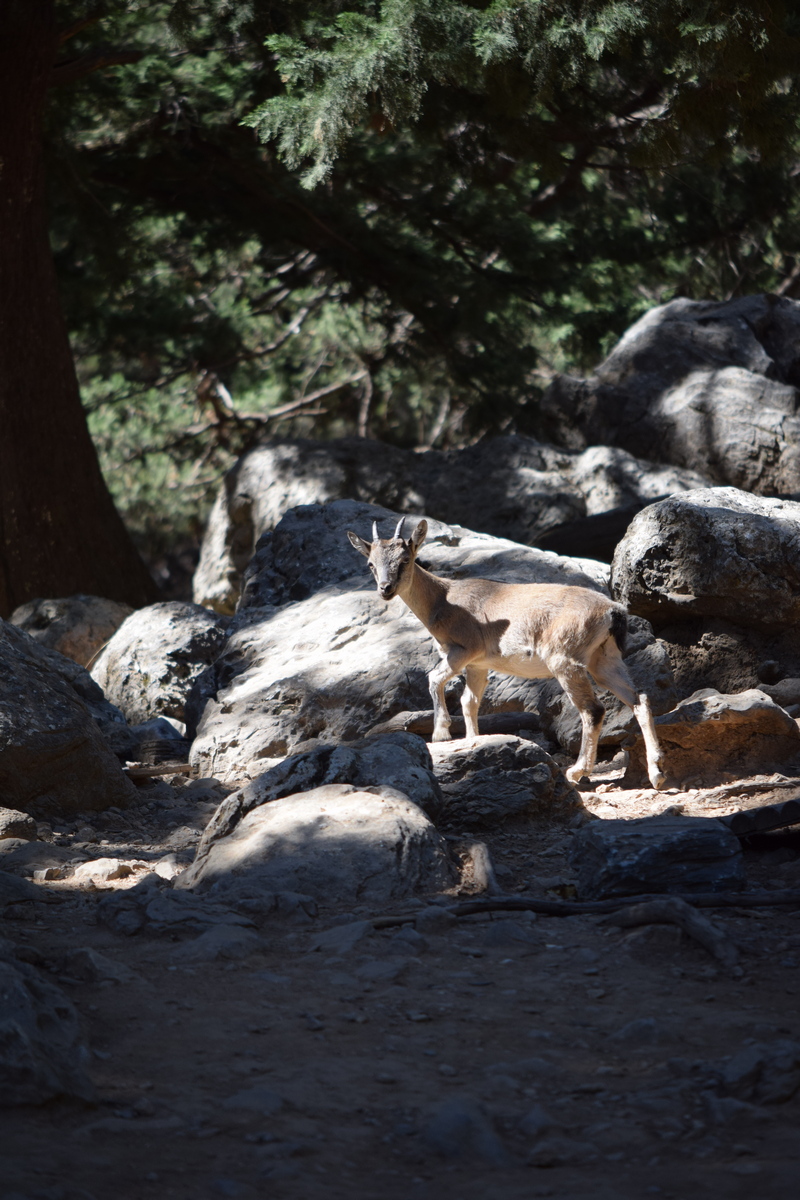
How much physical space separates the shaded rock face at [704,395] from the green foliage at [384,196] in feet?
3.36

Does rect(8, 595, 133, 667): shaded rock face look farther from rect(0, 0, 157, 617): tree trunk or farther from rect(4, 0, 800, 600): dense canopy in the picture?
rect(4, 0, 800, 600): dense canopy

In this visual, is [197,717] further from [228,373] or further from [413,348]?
[228,373]

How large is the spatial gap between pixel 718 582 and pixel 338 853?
13.5 ft

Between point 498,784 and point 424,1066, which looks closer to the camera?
point 424,1066

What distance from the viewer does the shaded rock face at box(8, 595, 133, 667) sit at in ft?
37.3

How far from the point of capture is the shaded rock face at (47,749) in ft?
21.8

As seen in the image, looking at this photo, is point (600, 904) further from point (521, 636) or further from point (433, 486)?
point (433, 486)

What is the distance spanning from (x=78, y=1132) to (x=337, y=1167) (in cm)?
74

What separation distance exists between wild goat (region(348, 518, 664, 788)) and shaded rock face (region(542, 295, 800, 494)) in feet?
23.0

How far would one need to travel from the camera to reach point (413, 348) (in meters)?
16.0

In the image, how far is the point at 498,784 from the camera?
6176mm

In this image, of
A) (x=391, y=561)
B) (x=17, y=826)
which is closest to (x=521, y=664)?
(x=391, y=561)

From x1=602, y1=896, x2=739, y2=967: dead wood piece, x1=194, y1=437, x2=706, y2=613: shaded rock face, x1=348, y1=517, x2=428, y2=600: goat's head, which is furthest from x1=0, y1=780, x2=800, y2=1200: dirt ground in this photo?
x1=194, y1=437, x2=706, y2=613: shaded rock face

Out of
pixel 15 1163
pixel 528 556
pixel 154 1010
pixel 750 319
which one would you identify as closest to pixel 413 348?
pixel 750 319
